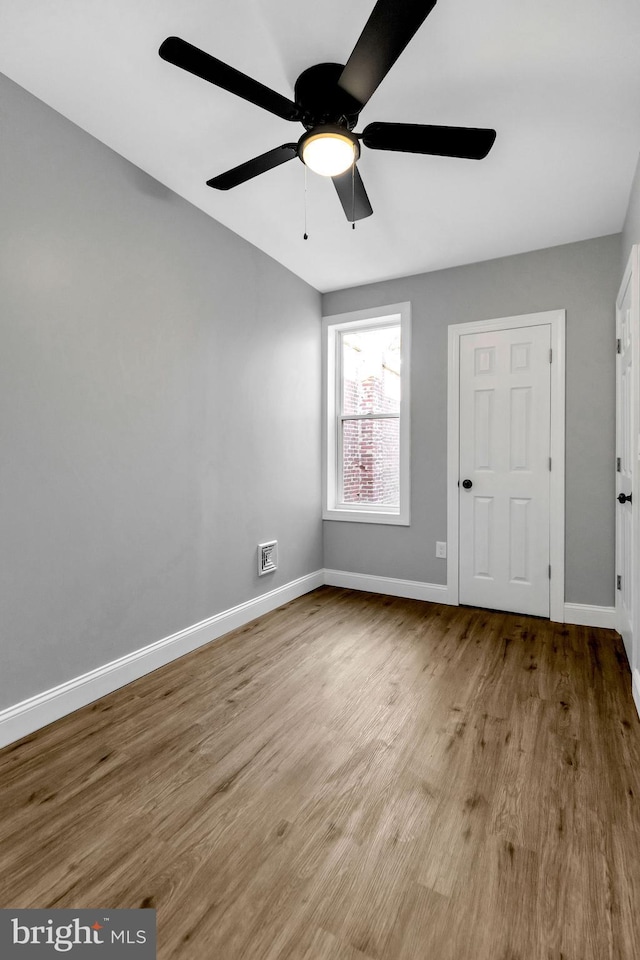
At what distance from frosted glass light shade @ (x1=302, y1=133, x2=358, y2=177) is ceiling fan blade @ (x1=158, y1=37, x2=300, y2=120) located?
0.12m

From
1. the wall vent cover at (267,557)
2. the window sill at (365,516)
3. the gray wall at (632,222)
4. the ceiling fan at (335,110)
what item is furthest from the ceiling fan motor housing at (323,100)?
the window sill at (365,516)

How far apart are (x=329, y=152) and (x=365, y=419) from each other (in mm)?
2482

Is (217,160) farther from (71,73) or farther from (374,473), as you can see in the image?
(374,473)

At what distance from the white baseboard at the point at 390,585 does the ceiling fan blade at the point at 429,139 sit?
9.23ft

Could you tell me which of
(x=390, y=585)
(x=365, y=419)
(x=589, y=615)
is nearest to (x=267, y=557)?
(x=390, y=585)

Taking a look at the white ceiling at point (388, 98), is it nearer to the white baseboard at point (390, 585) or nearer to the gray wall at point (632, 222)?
the gray wall at point (632, 222)

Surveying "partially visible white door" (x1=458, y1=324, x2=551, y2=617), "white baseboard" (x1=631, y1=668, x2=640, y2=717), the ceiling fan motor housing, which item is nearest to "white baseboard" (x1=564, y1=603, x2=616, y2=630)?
"partially visible white door" (x1=458, y1=324, x2=551, y2=617)

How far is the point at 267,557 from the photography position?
11.1 ft

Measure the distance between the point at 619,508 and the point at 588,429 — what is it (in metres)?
0.56

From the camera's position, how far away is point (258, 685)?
233 cm

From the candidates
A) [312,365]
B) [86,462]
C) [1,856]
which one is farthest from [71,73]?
[1,856]

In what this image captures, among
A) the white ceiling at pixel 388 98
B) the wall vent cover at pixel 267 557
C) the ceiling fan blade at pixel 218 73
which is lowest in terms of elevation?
the wall vent cover at pixel 267 557

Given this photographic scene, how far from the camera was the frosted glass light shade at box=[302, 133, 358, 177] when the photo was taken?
1682 millimetres

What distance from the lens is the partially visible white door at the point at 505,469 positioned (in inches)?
130
